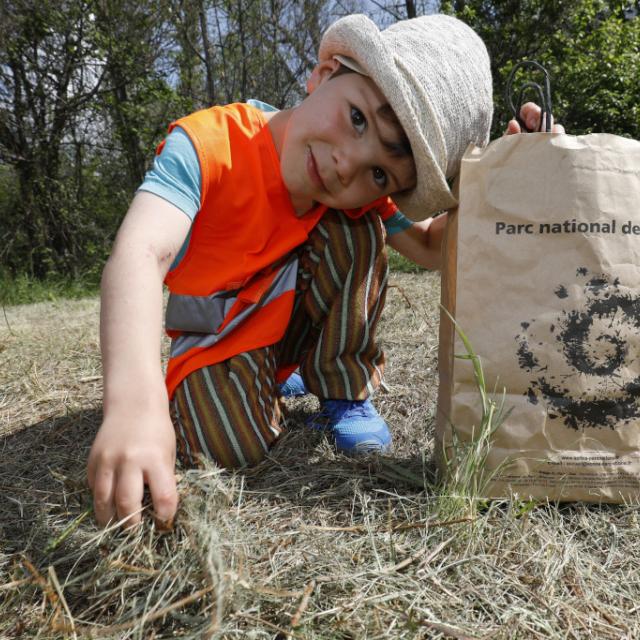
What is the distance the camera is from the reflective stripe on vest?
1.34 meters

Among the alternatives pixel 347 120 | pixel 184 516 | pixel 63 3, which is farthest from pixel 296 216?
pixel 63 3

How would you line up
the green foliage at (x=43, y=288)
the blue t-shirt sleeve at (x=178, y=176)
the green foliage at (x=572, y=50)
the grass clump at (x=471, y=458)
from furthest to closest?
the green foliage at (x=572, y=50), the green foliage at (x=43, y=288), the blue t-shirt sleeve at (x=178, y=176), the grass clump at (x=471, y=458)

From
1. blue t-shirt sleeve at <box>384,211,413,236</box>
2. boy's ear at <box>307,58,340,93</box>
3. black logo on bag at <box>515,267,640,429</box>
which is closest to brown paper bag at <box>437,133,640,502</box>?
black logo on bag at <box>515,267,640,429</box>

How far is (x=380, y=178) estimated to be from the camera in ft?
3.92

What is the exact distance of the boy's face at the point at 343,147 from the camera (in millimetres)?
1119

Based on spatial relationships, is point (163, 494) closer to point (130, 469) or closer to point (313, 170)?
point (130, 469)

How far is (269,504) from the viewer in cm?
100

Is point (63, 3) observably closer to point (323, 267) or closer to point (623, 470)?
point (323, 267)

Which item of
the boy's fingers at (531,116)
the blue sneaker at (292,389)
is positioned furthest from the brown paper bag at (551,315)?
the blue sneaker at (292,389)

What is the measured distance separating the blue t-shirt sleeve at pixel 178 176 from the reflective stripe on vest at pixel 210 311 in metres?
0.31

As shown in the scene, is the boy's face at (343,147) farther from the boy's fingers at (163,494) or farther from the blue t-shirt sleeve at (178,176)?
the boy's fingers at (163,494)

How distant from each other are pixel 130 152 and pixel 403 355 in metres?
5.91

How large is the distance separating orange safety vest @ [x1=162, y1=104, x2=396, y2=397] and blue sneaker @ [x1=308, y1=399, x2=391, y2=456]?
245 millimetres

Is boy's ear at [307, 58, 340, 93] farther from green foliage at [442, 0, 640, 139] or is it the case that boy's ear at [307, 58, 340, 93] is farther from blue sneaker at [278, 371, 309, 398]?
green foliage at [442, 0, 640, 139]
